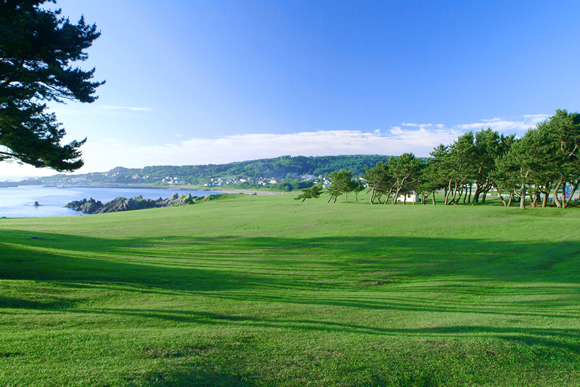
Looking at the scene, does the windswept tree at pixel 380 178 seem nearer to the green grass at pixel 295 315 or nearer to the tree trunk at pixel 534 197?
the tree trunk at pixel 534 197

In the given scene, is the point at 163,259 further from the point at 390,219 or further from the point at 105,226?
the point at 390,219

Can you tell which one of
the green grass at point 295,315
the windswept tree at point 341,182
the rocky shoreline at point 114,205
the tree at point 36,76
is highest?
the tree at point 36,76

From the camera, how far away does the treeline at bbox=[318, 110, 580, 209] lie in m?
42.3

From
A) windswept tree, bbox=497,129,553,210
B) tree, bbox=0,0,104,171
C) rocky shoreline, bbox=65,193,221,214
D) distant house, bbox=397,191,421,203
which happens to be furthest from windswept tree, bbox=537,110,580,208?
rocky shoreline, bbox=65,193,221,214

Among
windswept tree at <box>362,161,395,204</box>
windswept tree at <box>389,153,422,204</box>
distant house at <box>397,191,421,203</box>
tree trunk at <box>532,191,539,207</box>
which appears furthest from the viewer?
distant house at <box>397,191,421,203</box>

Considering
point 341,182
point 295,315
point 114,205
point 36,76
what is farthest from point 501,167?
point 114,205

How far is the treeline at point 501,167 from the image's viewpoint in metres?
42.3

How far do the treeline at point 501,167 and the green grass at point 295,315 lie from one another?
2269cm

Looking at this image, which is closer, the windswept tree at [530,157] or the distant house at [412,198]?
the windswept tree at [530,157]

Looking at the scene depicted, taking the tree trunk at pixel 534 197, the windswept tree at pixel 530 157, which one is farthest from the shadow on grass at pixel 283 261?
the tree trunk at pixel 534 197

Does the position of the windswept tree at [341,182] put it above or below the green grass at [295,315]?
above

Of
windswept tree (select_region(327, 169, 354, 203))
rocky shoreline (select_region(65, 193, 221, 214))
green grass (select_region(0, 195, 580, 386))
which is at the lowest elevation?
rocky shoreline (select_region(65, 193, 221, 214))

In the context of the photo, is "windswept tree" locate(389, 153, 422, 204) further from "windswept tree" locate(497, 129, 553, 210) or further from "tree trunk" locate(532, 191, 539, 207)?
"tree trunk" locate(532, 191, 539, 207)

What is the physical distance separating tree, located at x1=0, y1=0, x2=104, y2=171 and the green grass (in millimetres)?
5705
